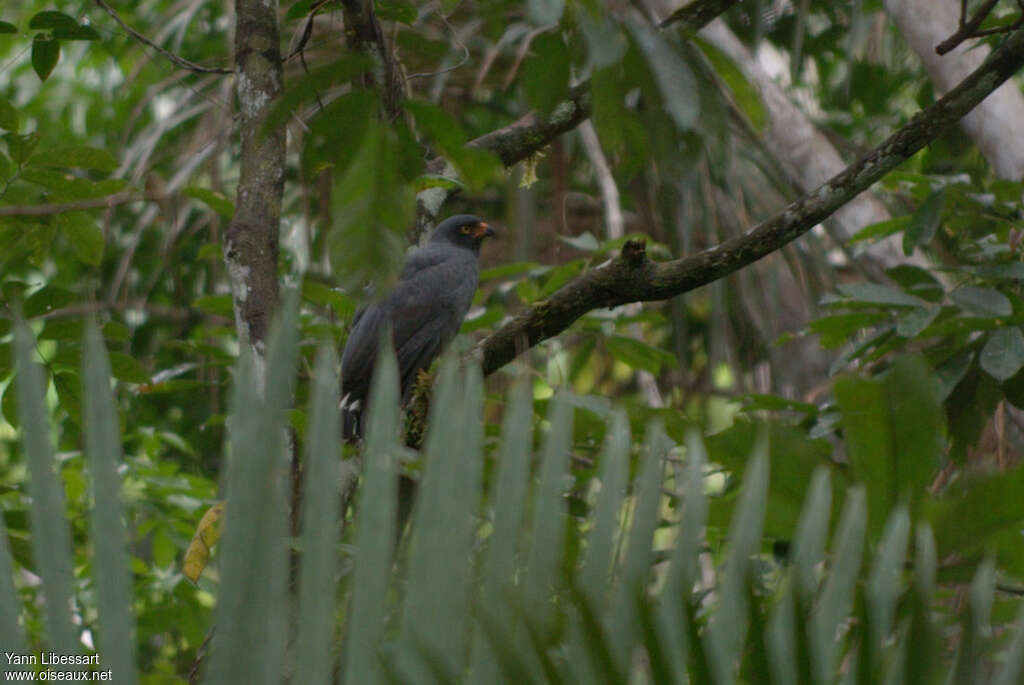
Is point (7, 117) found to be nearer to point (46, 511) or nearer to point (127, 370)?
point (127, 370)

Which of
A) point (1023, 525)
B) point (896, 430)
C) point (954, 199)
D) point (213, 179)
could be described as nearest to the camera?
point (896, 430)

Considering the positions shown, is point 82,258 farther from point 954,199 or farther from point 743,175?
point 743,175

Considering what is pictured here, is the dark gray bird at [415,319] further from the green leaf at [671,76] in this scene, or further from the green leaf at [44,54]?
the green leaf at [671,76]

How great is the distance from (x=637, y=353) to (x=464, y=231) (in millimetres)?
2074

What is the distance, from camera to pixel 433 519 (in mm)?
821

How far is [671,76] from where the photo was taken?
1174 mm

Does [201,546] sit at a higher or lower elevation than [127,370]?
lower

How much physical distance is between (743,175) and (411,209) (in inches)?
163

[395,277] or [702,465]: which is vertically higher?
[395,277]

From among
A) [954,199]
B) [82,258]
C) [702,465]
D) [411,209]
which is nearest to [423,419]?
[82,258]

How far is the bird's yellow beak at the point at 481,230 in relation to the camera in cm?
537

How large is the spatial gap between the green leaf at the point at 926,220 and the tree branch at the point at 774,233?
0.62 m

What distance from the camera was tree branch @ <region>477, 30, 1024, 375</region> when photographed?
2303mm

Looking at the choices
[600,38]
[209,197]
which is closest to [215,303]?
[209,197]
